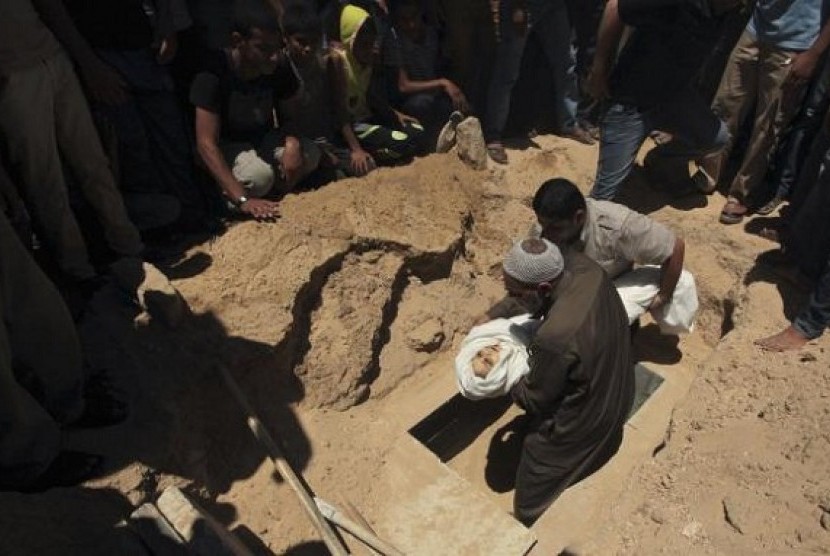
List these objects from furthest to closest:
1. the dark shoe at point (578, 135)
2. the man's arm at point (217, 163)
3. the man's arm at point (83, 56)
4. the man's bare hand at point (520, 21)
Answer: the dark shoe at point (578, 135)
the man's bare hand at point (520, 21)
the man's arm at point (217, 163)
the man's arm at point (83, 56)

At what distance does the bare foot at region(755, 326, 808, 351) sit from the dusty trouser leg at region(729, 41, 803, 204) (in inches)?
66.2

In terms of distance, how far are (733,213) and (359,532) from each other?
12.8 feet

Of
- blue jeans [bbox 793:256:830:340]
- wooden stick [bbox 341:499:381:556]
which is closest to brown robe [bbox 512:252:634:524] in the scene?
wooden stick [bbox 341:499:381:556]

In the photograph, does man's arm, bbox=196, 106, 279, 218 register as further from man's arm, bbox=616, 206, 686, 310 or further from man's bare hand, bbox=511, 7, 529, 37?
man's bare hand, bbox=511, 7, 529, 37

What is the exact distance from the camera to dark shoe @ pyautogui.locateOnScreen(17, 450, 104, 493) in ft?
8.25

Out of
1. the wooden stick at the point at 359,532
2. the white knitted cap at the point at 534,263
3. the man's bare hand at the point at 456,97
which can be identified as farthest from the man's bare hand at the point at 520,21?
the wooden stick at the point at 359,532

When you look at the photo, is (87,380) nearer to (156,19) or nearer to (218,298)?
(218,298)

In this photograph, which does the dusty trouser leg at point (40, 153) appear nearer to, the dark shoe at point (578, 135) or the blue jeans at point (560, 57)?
the blue jeans at point (560, 57)

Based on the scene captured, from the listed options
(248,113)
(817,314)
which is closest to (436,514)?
(817,314)

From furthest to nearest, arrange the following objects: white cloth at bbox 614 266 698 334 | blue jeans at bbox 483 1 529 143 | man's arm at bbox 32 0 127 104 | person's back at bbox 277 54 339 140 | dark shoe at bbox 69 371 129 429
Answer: blue jeans at bbox 483 1 529 143 → person's back at bbox 277 54 339 140 → white cloth at bbox 614 266 698 334 → man's arm at bbox 32 0 127 104 → dark shoe at bbox 69 371 129 429

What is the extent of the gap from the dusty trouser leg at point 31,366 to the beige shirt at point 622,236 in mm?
2473

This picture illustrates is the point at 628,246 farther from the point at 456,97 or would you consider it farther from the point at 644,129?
the point at 456,97

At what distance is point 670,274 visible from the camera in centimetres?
384

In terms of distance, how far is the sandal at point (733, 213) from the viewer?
16.6 ft
